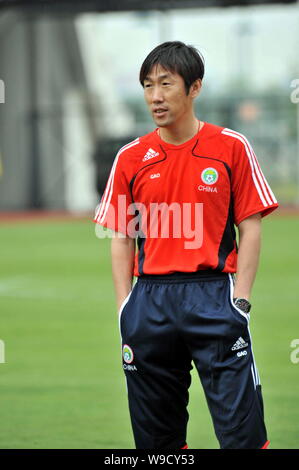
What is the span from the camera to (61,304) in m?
9.97

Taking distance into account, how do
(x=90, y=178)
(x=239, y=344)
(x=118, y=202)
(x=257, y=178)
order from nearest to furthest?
(x=239, y=344)
(x=257, y=178)
(x=118, y=202)
(x=90, y=178)

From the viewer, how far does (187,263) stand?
370 centimetres

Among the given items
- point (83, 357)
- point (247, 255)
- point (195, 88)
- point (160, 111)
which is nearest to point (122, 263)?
point (247, 255)

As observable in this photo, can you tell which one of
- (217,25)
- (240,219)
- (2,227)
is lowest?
(2,227)

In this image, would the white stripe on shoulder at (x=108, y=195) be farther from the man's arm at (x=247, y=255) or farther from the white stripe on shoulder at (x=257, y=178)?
the man's arm at (x=247, y=255)

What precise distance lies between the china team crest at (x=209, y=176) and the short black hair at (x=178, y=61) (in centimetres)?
34

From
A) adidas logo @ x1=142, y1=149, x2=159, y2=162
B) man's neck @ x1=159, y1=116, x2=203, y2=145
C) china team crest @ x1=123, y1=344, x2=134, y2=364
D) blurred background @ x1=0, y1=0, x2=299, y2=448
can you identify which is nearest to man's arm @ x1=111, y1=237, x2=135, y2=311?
china team crest @ x1=123, y1=344, x2=134, y2=364

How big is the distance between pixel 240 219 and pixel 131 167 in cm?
49

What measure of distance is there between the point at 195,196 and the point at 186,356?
0.66 m

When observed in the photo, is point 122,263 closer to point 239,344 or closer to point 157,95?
point 239,344

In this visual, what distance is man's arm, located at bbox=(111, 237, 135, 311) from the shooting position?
389 centimetres

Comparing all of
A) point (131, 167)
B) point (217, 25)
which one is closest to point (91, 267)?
point (131, 167)

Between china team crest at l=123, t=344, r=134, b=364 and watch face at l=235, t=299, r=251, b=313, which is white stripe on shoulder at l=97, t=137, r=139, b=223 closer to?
china team crest at l=123, t=344, r=134, b=364
